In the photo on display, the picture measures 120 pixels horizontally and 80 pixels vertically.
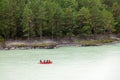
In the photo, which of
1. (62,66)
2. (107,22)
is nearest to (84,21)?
(107,22)

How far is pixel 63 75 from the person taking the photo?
144 feet

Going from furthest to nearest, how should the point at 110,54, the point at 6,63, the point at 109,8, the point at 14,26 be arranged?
the point at 109,8, the point at 14,26, the point at 110,54, the point at 6,63

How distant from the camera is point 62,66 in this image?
50875 mm

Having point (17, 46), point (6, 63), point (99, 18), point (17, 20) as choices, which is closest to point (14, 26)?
point (17, 20)

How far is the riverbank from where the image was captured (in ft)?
250

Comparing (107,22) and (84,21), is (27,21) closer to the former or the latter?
(84,21)

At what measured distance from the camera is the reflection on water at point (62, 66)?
43.0 meters

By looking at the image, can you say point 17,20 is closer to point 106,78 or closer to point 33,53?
point 33,53

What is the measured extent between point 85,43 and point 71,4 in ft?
46.8

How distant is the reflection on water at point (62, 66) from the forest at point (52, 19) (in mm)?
16165

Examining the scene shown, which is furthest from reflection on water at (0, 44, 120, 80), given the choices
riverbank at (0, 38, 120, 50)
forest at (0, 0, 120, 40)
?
forest at (0, 0, 120, 40)

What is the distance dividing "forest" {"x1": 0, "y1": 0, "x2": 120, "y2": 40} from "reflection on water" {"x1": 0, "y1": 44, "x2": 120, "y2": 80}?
16.2 metres

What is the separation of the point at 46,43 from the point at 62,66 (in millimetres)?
29279

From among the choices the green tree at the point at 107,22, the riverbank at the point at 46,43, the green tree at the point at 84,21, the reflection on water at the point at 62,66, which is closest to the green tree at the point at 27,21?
the riverbank at the point at 46,43
